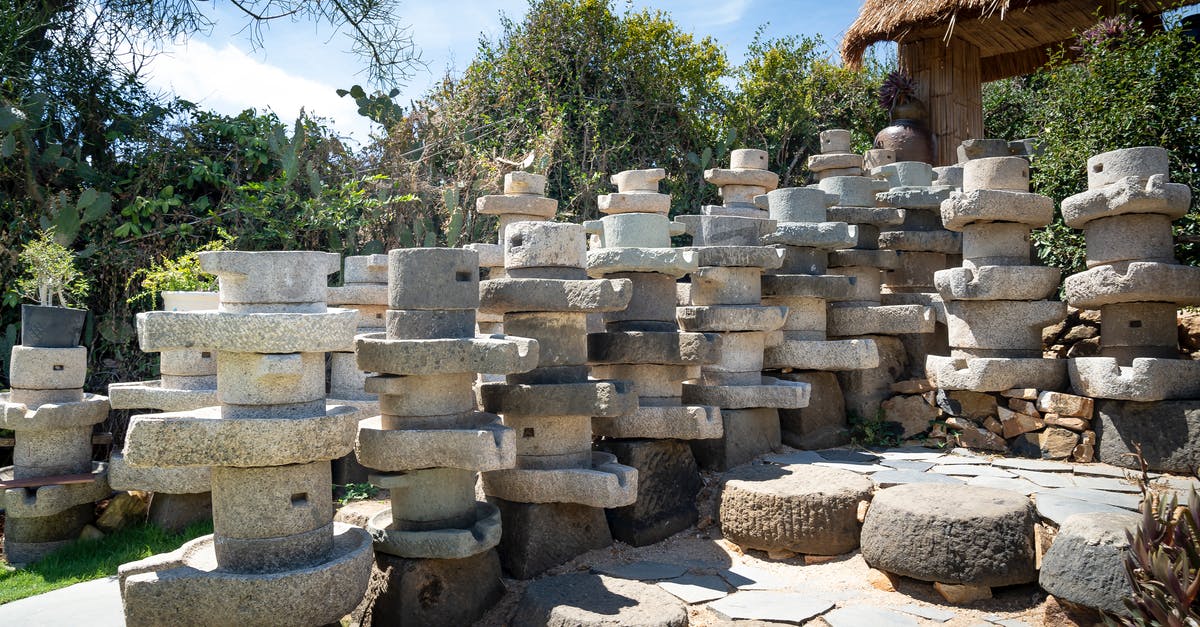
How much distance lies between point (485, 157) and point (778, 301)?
4345 mm

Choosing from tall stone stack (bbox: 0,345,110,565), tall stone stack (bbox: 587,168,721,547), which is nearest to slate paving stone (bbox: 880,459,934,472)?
tall stone stack (bbox: 587,168,721,547)

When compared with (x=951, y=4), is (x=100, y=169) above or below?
below

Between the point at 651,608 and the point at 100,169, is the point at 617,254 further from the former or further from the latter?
the point at 100,169

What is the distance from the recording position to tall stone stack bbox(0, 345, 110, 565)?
569 cm

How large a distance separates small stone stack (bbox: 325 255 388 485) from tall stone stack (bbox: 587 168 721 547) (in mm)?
1755

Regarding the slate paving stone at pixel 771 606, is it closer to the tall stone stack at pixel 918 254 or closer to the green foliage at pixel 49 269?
the tall stone stack at pixel 918 254

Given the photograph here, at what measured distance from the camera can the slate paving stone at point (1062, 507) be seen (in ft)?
13.8

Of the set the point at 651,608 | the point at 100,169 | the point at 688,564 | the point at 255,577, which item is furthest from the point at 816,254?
the point at 100,169

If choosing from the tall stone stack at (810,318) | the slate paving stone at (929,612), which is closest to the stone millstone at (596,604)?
the slate paving stone at (929,612)

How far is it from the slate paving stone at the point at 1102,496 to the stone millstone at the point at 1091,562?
2.73ft

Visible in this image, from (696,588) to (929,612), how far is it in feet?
3.62

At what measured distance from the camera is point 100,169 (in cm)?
803

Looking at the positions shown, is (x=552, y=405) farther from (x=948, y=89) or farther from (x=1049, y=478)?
(x=948, y=89)

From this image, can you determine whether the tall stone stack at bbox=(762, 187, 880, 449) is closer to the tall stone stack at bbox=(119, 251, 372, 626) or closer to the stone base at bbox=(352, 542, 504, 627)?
the stone base at bbox=(352, 542, 504, 627)
